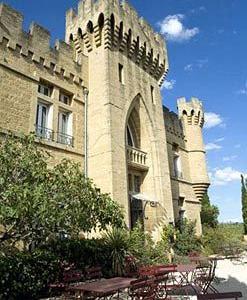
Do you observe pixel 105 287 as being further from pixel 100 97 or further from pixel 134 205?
pixel 100 97

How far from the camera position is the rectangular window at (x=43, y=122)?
44.2 ft

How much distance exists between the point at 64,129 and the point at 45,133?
4.63 feet

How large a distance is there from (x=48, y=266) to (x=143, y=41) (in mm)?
14664

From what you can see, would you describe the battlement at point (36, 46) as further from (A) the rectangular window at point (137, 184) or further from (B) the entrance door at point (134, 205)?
(A) the rectangular window at point (137, 184)

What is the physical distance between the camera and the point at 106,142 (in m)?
14.5

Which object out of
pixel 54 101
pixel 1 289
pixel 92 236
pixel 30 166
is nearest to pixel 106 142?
pixel 54 101

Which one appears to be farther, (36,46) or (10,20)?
(36,46)

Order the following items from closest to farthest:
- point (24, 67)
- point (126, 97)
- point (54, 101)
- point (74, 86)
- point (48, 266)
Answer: point (48, 266)
point (24, 67)
point (54, 101)
point (74, 86)
point (126, 97)

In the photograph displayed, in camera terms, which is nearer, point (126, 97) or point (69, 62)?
point (69, 62)

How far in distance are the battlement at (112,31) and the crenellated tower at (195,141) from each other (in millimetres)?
6621

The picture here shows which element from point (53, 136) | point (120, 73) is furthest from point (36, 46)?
point (120, 73)

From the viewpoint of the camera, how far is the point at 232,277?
11875 millimetres

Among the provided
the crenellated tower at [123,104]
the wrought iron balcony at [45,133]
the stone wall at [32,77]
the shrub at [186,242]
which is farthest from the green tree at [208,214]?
the wrought iron balcony at [45,133]

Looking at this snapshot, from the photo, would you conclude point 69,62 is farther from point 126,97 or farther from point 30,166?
point 30,166
